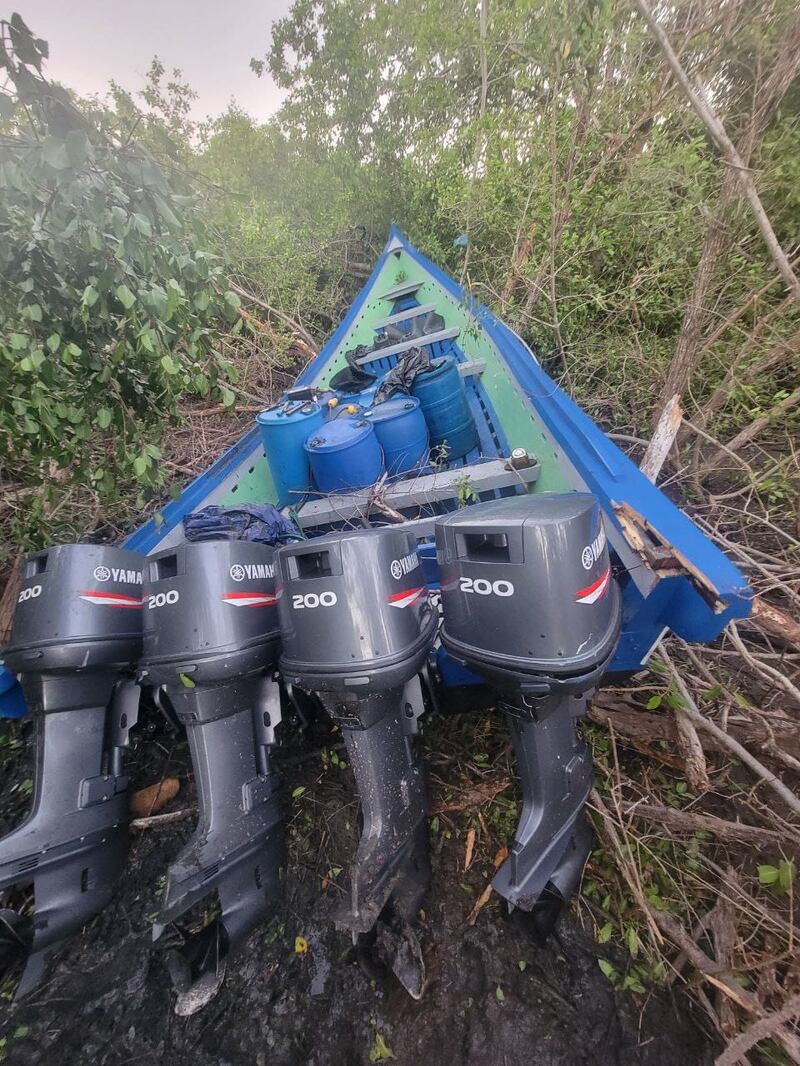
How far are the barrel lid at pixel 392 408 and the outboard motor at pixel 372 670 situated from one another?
123 cm

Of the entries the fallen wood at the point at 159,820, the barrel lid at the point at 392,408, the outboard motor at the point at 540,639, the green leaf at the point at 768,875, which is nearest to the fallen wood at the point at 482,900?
the outboard motor at the point at 540,639

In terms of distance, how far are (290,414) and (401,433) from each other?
24.8 inches

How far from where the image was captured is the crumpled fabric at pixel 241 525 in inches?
84.3

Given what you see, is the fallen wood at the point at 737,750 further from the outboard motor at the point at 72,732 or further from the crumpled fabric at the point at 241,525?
the outboard motor at the point at 72,732

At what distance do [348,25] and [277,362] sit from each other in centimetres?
784

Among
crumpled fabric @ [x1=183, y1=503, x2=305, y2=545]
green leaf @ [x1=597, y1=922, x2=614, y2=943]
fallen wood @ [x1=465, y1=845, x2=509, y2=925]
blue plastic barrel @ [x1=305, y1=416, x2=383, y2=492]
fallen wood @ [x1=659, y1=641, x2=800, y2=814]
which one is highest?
blue plastic barrel @ [x1=305, y1=416, x2=383, y2=492]

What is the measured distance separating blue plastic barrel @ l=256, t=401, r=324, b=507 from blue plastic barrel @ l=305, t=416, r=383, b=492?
80 millimetres

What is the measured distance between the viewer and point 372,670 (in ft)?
4.21

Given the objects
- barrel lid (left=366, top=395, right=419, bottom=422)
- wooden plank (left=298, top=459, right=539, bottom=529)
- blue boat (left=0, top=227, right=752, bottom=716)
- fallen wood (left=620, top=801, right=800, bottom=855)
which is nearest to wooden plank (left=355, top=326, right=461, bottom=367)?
blue boat (left=0, top=227, right=752, bottom=716)

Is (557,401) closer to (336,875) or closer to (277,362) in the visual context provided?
(336,875)

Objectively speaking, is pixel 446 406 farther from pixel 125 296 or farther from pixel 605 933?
pixel 605 933

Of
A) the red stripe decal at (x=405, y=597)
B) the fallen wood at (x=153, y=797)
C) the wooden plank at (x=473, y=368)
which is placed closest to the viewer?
the red stripe decal at (x=405, y=597)

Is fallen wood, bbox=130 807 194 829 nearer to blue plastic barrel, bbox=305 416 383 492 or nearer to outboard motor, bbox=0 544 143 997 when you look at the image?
outboard motor, bbox=0 544 143 997

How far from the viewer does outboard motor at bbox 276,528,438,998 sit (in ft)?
4.25
